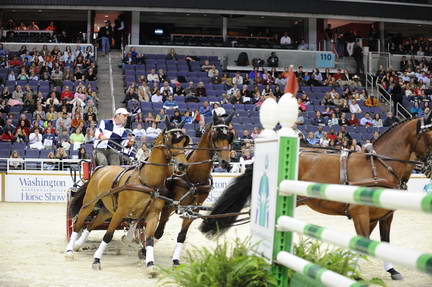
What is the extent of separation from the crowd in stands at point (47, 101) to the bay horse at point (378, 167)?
1070cm

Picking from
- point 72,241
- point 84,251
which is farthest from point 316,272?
point 84,251

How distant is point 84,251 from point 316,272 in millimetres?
7624

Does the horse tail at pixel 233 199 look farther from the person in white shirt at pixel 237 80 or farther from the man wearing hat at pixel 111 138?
the person in white shirt at pixel 237 80

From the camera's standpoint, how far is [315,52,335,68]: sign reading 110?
1334 inches

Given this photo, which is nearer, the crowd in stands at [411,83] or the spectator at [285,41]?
the crowd in stands at [411,83]

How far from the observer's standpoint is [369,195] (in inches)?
127

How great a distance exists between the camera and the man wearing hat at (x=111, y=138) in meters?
10.6

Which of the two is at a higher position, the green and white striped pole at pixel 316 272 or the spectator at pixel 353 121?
the spectator at pixel 353 121

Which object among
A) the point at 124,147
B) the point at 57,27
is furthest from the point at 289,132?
the point at 57,27

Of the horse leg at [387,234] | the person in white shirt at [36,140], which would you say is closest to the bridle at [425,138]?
the horse leg at [387,234]

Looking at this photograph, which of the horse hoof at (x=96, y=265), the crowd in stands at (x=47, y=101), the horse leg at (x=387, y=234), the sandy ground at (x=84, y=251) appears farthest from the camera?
the crowd in stands at (x=47, y=101)

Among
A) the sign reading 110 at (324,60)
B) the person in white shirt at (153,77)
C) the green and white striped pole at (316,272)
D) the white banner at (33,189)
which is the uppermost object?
the sign reading 110 at (324,60)

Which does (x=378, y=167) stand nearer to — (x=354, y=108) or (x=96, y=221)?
(x=96, y=221)

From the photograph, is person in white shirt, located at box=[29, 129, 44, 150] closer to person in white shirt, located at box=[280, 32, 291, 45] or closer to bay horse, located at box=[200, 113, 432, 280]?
bay horse, located at box=[200, 113, 432, 280]
